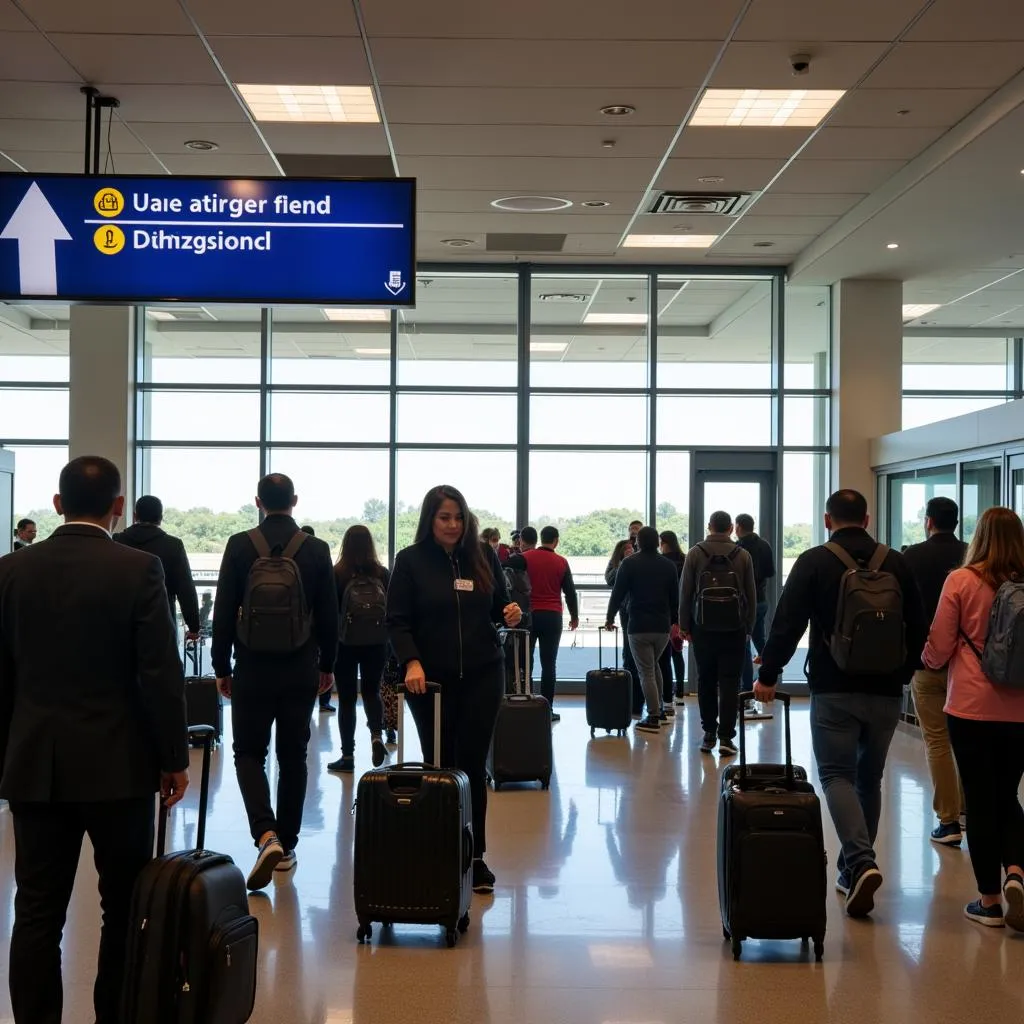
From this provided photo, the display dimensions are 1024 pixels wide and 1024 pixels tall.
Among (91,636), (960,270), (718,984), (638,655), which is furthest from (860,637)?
(960,270)

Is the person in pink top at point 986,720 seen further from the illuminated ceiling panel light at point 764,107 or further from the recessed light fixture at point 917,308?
the recessed light fixture at point 917,308

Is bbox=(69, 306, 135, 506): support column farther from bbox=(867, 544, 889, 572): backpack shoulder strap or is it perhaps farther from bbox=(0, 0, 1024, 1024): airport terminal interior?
bbox=(867, 544, 889, 572): backpack shoulder strap

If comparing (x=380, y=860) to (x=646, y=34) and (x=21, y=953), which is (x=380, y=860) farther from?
(x=646, y=34)

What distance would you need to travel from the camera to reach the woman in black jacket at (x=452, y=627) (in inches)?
185

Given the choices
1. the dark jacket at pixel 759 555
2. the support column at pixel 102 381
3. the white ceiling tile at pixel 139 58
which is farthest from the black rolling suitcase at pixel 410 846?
the support column at pixel 102 381

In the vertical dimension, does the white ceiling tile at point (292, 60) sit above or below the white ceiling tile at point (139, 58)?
above

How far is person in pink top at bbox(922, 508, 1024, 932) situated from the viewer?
Answer: 15.1ft

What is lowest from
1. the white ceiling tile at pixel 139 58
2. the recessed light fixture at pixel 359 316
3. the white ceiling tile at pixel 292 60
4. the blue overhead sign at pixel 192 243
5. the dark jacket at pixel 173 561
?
the dark jacket at pixel 173 561

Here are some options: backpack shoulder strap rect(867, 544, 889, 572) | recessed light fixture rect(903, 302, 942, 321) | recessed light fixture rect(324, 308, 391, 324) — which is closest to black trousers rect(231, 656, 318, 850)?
backpack shoulder strap rect(867, 544, 889, 572)

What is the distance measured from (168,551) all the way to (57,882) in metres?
4.35

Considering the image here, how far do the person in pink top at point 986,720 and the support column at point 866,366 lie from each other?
735 cm

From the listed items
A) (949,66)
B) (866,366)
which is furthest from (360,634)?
Answer: (866,366)

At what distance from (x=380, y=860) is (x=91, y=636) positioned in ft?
5.13

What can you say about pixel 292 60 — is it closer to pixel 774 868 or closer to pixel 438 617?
pixel 438 617
